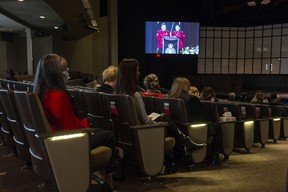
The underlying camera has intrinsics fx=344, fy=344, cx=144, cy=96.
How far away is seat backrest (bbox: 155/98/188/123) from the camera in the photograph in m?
3.86

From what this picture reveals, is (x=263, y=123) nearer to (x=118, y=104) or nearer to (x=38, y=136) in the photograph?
(x=118, y=104)

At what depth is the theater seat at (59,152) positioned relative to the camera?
265cm

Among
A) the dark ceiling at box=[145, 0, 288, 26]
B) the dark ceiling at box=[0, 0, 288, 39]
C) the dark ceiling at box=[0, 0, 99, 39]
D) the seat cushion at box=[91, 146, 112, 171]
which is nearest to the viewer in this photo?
the seat cushion at box=[91, 146, 112, 171]

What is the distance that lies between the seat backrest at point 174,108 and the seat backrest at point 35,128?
163 cm

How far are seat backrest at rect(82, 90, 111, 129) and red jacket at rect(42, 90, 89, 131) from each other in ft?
3.03

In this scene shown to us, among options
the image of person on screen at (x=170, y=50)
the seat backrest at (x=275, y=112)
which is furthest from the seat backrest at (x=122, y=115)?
the image of person on screen at (x=170, y=50)

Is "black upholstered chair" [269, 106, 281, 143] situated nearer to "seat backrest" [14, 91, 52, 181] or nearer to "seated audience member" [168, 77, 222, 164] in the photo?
"seated audience member" [168, 77, 222, 164]

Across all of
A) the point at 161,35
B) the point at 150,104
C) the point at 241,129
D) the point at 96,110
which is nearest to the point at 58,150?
the point at 96,110

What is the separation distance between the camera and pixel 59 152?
8.89 feet

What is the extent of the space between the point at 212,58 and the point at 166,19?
3274mm

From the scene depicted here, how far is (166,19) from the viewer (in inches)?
677

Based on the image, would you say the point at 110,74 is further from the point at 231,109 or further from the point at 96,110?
the point at 231,109

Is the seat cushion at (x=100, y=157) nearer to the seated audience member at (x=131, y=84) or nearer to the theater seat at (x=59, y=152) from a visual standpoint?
the theater seat at (x=59, y=152)

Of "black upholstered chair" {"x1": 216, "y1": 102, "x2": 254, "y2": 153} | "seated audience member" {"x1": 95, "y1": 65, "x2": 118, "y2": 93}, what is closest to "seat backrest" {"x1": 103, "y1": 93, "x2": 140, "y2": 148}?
"seated audience member" {"x1": 95, "y1": 65, "x2": 118, "y2": 93}
